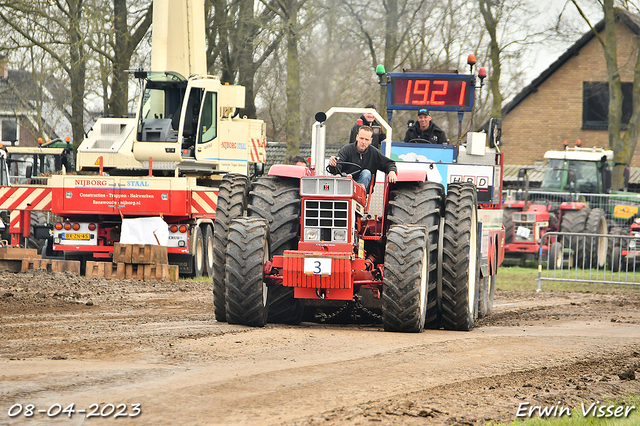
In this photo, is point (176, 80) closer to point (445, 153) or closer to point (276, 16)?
point (445, 153)

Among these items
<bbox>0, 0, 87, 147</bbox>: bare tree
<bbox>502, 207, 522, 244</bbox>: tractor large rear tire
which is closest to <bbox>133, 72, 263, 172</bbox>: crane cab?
<bbox>0, 0, 87, 147</bbox>: bare tree

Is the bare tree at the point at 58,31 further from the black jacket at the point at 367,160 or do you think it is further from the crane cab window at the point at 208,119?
the black jacket at the point at 367,160

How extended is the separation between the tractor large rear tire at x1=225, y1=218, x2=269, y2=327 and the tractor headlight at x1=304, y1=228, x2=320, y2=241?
40 centimetres

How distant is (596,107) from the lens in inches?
1773

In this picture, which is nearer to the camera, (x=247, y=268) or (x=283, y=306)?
(x=247, y=268)

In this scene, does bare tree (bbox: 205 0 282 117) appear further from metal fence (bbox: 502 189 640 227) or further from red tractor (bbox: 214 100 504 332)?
red tractor (bbox: 214 100 504 332)

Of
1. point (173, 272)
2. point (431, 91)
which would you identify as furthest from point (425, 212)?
point (173, 272)

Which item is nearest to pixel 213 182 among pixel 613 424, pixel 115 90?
pixel 115 90

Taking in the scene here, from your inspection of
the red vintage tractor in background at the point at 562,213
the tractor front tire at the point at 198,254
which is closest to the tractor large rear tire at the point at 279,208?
the tractor front tire at the point at 198,254

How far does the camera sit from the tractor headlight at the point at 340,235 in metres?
8.80

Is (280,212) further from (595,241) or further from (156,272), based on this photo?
(595,241)

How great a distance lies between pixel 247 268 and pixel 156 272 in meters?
8.46

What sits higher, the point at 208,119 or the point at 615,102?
the point at 615,102

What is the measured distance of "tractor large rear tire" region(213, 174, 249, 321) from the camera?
9.00 m
